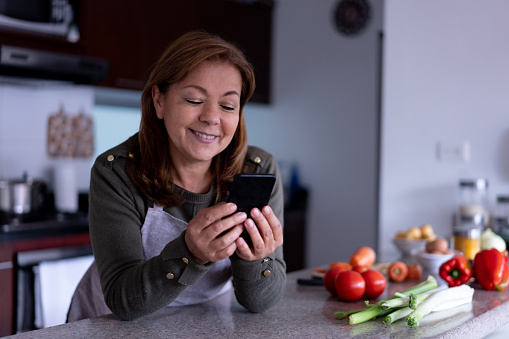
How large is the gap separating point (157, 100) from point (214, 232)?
42 centimetres

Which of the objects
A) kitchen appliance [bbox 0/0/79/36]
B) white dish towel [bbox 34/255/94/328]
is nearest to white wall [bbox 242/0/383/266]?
kitchen appliance [bbox 0/0/79/36]

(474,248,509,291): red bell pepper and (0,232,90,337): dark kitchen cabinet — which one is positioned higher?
(474,248,509,291): red bell pepper

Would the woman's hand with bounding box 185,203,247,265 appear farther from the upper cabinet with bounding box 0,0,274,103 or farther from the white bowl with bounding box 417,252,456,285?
the upper cabinet with bounding box 0,0,274,103

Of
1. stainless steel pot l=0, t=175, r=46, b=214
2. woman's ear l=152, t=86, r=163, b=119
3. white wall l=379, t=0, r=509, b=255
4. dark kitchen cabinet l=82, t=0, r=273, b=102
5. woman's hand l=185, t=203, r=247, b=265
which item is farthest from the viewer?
dark kitchen cabinet l=82, t=0, r=273, b=102

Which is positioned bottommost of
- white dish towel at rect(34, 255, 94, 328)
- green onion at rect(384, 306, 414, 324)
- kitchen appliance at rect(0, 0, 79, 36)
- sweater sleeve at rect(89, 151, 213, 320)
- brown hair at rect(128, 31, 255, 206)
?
white dish towel at rect(34, 255, 94, 328)

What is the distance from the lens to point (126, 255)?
1.23m

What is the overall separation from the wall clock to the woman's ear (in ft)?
8.98

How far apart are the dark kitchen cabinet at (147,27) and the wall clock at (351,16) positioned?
0.59 metres

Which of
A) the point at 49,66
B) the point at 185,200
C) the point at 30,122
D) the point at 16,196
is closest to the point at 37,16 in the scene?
the point at 49,66

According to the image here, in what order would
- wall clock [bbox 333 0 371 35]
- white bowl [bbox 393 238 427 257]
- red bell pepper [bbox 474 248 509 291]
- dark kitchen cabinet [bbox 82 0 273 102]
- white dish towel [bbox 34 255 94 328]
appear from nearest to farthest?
red bell pepper [bbox 474 248 509 291] → white bowl [bbox 393 238 427 257] → white dish towel [bbox 34 255 94 328] → dark kitchen cabinet [bbox 82 0 273 102] → wall clock [bbox 333 0 371 35]

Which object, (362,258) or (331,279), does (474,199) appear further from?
(331,279)

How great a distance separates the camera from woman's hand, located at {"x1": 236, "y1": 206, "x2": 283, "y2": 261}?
3.64 ft

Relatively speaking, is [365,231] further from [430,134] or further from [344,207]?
[430,134]

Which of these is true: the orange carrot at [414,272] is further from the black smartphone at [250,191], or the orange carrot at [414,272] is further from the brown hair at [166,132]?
the black smartphone at [250,191]
